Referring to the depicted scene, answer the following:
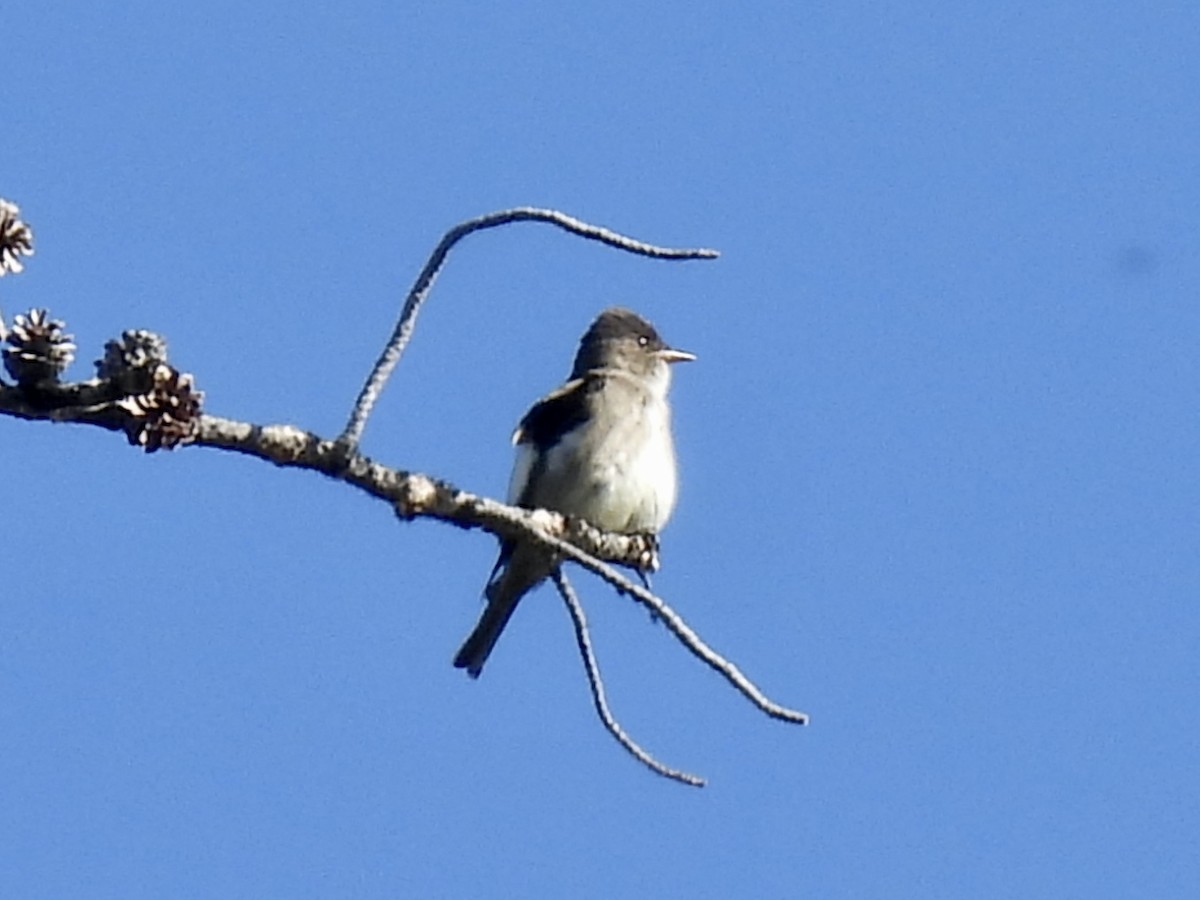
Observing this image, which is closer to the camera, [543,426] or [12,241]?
[12,241]

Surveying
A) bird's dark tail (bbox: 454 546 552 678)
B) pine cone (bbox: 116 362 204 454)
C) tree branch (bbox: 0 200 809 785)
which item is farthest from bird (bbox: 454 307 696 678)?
pine cone (bbox: 116 362 204 454)

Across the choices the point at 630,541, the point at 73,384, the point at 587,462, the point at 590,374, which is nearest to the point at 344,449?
the point at 73,384

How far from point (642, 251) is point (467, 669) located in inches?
189

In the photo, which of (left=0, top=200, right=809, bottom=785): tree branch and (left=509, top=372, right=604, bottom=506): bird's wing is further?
(left=509, top=372, right=604, bottom=506): bird's wing

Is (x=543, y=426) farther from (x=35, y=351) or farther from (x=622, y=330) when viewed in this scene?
(x=35, y=351)

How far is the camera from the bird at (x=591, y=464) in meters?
8.77

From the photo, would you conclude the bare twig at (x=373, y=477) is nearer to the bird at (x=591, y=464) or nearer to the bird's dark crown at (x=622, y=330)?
the bird at (x=591, y=464)

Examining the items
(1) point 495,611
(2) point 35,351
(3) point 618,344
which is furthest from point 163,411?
(3) point 618,344

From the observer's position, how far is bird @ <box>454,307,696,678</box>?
877cm

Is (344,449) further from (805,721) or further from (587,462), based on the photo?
(587,462)

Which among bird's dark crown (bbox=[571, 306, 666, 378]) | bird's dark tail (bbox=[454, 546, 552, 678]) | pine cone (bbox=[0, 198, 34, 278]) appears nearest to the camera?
pine cone (bbox=[0, 198, 34, 278])

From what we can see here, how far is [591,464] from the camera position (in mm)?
8859

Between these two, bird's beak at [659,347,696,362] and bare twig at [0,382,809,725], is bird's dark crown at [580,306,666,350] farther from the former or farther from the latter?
bare twig at [0,382,809,725]

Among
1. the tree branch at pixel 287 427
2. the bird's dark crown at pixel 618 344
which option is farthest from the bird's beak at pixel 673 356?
the tree branch at pixel 287 427
